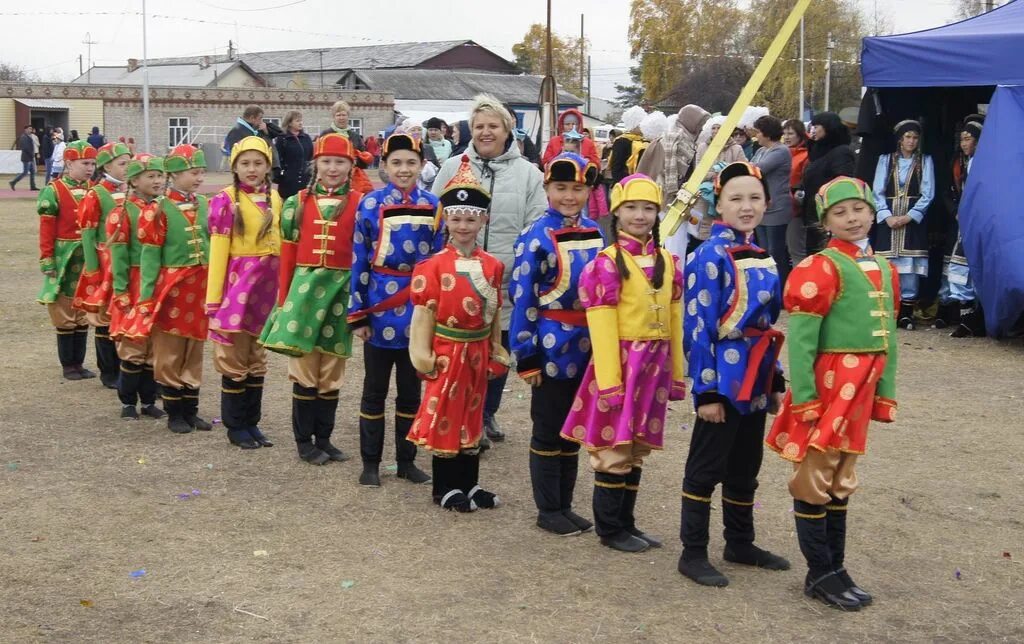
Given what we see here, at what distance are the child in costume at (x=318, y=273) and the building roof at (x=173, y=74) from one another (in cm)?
6733

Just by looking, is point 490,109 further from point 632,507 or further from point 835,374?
point 835,374

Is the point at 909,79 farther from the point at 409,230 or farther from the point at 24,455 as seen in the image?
the point at 24,455

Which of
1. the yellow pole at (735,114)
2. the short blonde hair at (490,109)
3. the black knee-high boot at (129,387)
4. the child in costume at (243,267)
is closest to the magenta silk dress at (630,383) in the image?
the yellow pole at (735,114)

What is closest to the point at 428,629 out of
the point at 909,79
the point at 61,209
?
the point at 61,209

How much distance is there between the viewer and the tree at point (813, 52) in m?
61.5

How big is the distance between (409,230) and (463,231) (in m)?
0.59

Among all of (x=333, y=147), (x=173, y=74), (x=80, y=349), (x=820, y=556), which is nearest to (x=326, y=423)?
(x=333, y=147)

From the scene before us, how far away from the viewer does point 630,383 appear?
5059 millimetres

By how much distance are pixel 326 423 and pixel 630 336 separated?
2439 millimetres

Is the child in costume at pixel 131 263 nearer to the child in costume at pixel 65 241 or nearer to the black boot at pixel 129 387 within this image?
the black boot at pixel 129 387

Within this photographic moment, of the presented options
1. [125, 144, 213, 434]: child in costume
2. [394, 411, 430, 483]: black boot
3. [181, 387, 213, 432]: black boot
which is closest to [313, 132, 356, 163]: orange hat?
[125, 144, 213, 434]: child in costume

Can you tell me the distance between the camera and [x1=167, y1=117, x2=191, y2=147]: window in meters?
57.4

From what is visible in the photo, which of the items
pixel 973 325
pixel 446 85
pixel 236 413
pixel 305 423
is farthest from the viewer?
pixel 446 85

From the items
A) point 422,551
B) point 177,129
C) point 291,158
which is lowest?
point 422,551
